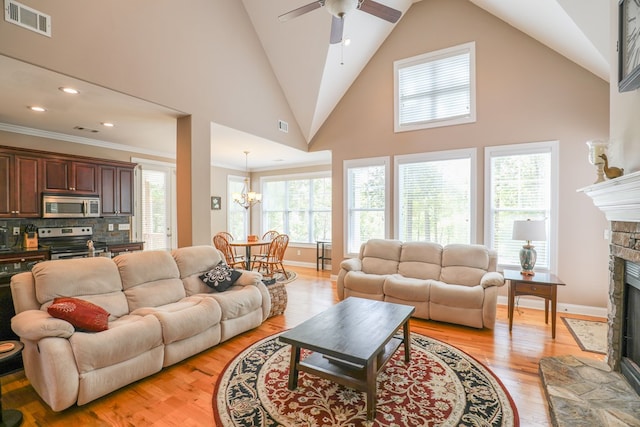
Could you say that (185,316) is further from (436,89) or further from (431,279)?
(436,89)

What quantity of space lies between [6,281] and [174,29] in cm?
318

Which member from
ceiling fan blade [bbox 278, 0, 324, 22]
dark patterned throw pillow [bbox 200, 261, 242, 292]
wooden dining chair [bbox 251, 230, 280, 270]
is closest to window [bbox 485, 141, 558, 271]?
ceiling fan blade [bbox 278, 0, 324, 22]

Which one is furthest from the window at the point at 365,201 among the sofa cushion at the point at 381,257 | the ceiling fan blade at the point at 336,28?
the ceiling fan blade at the point at 336,28

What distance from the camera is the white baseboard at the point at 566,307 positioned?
395 cm

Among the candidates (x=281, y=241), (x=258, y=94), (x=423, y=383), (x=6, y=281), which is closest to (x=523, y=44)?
(x=258, y=94)

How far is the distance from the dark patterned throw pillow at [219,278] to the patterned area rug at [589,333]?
3.86m

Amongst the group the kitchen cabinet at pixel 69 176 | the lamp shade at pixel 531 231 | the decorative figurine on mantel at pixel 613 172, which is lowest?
the lamp shade at pixel 531 231

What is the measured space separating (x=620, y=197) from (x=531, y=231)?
1418 millimetres

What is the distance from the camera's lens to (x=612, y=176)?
2336 mm

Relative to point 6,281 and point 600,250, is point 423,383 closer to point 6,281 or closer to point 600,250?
point 600,250

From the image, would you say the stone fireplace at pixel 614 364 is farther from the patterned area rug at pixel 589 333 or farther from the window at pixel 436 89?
the window at pixel 436 89

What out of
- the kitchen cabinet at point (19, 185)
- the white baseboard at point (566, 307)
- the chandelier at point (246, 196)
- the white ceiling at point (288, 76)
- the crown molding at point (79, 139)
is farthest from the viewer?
the chandelier at point (246, 196)

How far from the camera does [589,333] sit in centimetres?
339

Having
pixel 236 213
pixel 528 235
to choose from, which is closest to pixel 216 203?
pixel 236 213
